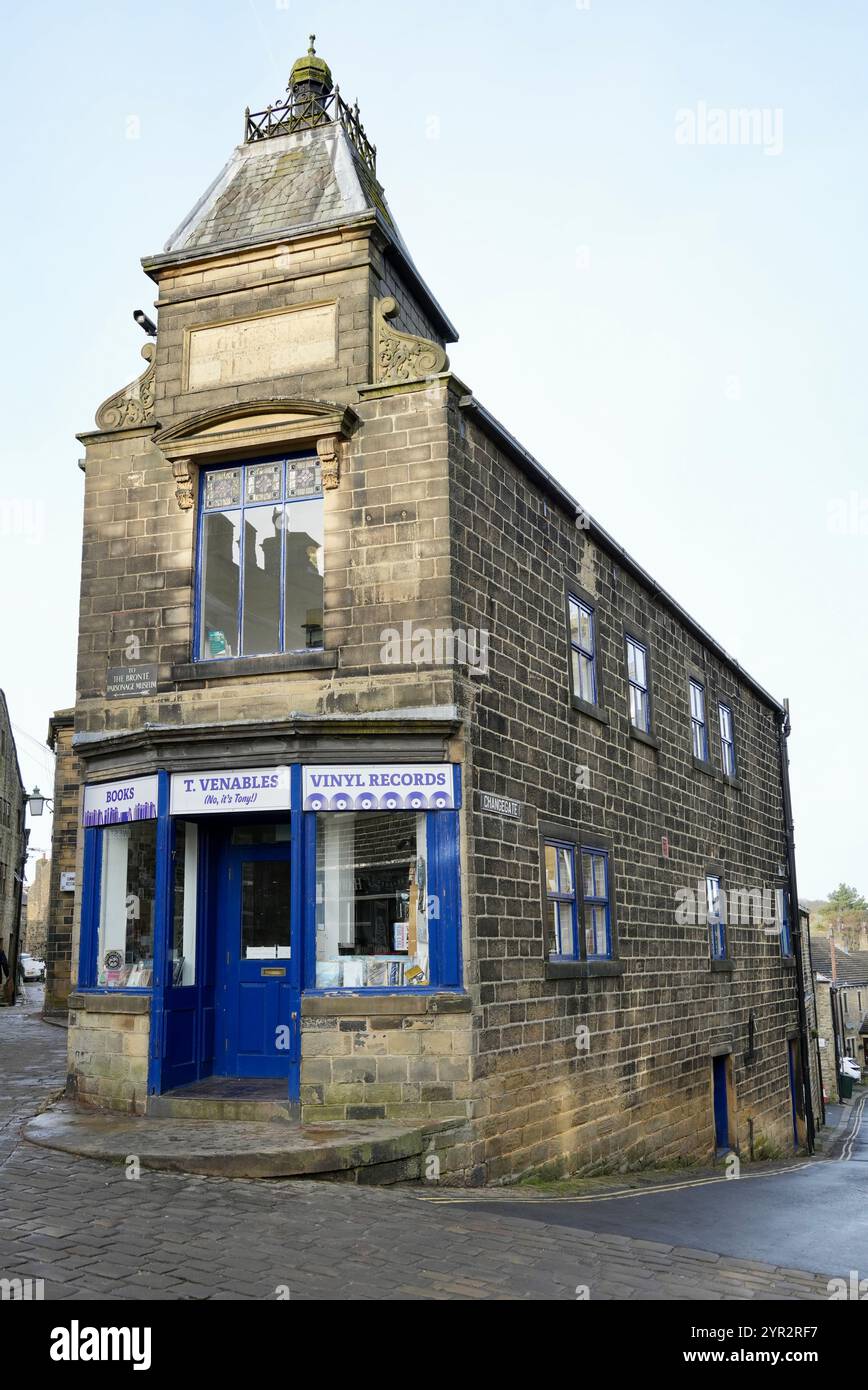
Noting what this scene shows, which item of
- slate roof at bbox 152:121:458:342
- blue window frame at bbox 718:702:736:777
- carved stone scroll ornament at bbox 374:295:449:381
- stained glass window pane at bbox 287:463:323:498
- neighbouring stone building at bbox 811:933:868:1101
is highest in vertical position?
slate roof at bbox 152:121:458:342

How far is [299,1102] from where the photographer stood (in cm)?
1020

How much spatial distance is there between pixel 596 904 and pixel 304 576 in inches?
215

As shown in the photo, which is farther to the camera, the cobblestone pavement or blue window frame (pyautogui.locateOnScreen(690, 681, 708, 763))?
blue window frame (pyautogui.locateOnScreen(690, 681, 708, 763))

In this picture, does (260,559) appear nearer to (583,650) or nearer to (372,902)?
(372,902)

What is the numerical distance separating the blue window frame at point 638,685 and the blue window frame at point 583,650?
4.84 feet

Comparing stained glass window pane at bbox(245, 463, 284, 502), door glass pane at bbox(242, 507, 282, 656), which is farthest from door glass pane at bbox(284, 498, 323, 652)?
stained glass window pane at bbox(245, 463, 284, 502)

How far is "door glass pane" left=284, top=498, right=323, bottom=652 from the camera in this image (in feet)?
37.8

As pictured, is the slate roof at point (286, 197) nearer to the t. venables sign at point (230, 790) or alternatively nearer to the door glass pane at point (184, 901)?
the t. venables sign at point (230, 790)

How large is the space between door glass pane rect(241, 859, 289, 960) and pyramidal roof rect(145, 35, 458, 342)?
21.2 feet

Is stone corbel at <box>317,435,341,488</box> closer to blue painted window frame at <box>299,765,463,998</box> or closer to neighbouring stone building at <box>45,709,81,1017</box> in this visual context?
blue painted window frame at <box>299,765,463,998</box>

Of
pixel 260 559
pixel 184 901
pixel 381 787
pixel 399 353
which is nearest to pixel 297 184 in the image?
pixel 399 353
